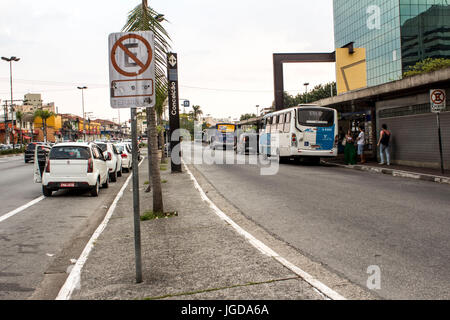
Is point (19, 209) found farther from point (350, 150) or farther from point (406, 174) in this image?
point (350, 150)

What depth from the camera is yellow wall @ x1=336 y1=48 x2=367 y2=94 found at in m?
33.4

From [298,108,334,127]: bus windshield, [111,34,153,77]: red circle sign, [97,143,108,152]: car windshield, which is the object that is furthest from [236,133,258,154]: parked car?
[111,34,153,77]: red circle sign

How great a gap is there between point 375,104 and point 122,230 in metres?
18.0

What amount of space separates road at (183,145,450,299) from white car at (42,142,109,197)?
4.03 meters

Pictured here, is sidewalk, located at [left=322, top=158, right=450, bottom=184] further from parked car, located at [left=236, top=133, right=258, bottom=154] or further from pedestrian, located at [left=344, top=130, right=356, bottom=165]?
parked car, located at [left=236, top=133, right=258, bottom=154]

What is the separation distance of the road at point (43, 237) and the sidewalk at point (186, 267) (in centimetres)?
49

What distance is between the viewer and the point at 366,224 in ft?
24.5

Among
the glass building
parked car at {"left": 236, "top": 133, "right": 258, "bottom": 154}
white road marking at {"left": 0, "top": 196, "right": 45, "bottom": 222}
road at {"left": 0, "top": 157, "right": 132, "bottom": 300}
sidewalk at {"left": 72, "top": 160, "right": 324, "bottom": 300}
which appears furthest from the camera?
the glass building

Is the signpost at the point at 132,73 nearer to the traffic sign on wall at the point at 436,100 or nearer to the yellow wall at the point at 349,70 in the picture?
the traffic sign on wall at the point at 436,100

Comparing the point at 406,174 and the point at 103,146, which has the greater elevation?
the point at 103,146

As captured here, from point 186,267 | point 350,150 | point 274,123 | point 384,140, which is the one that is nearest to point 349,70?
point 274,123

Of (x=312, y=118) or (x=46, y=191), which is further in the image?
(x=312, y=118)

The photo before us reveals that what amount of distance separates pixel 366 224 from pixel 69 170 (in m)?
9.10
